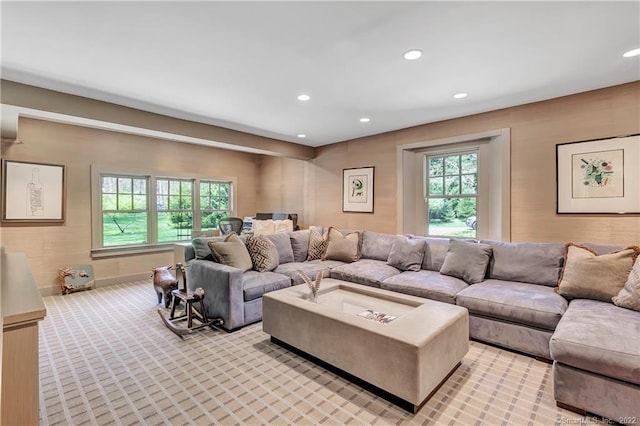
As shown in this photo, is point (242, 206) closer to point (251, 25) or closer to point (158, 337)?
point (158, 337)

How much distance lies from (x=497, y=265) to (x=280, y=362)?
258 cm

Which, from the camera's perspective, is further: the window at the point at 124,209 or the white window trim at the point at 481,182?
the window at the point at 124,209

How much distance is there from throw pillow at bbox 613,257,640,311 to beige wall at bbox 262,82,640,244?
0.93m

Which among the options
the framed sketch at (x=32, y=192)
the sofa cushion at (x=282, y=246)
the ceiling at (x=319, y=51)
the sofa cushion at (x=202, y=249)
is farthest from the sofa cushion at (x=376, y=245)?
the framed sketch at (x=32, y=192)

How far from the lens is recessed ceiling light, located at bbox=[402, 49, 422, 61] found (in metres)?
2.39

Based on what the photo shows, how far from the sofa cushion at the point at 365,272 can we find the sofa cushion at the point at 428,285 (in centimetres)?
13

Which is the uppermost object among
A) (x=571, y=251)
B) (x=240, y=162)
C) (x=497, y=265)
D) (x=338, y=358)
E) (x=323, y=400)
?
(x=240, y=162)

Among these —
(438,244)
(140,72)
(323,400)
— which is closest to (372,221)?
(438,244)

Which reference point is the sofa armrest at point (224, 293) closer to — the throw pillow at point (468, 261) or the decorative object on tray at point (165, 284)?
the decorative object on tray at point (165, 284)

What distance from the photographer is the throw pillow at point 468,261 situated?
329cm

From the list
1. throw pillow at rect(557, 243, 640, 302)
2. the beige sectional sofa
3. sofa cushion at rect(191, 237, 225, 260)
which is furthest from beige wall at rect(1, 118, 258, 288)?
throw pillow at rect(557, 243, 640, 302)

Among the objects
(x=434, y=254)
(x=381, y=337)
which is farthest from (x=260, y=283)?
(x=434, y=254)

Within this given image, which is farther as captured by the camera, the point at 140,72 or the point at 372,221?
the point at 372,221

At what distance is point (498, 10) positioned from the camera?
1896 mm
